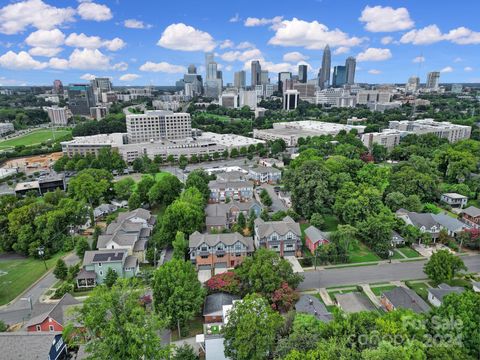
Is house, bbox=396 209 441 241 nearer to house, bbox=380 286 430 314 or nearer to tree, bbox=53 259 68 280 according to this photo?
house, bbox=380 286 430 314

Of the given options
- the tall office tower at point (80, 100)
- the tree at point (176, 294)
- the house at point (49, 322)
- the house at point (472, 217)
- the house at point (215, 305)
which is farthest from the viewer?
the tall office tower at point (80, 100)

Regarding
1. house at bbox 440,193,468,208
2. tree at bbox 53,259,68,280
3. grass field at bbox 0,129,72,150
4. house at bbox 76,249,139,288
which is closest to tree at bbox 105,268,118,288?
house at bbox 76,249,139,288

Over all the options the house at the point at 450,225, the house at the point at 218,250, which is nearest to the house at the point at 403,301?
the house at the point at 218,250

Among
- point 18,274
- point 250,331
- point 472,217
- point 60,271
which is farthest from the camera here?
point 472,217

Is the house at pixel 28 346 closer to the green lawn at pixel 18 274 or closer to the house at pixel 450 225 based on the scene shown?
the green lawn at pixel 18 274

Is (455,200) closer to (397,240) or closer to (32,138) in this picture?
(397,240)

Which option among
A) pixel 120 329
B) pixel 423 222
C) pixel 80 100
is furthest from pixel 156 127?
pixel 120 329

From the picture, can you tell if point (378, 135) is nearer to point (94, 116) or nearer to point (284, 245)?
point (284, 245)
